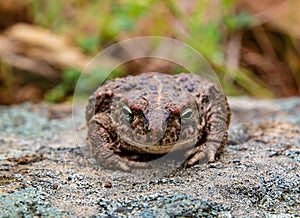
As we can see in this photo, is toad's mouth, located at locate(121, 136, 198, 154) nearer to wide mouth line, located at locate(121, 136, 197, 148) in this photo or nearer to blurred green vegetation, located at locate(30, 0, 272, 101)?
wide mouth line, located at locate(121, 136, 197, 148)

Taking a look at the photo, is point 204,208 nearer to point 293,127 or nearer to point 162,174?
point 162,174

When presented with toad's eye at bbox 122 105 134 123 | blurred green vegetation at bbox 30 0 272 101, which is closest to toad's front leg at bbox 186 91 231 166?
toad's eye at bbox 122 105 134 123

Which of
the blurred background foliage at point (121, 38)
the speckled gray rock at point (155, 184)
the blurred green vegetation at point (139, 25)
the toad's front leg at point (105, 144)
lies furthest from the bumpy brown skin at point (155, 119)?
the blurred background foliage at point (121, 38)

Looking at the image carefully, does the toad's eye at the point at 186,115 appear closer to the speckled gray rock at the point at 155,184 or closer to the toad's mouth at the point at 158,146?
the toad's mouth at the point at 158,146

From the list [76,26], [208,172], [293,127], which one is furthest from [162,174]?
[76,26]

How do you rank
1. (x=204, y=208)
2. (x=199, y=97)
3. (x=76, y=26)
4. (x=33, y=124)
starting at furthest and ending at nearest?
(x=76, y=26) → (x=33, y=124) → (x=199, y=97) → (x=204, y=208)
